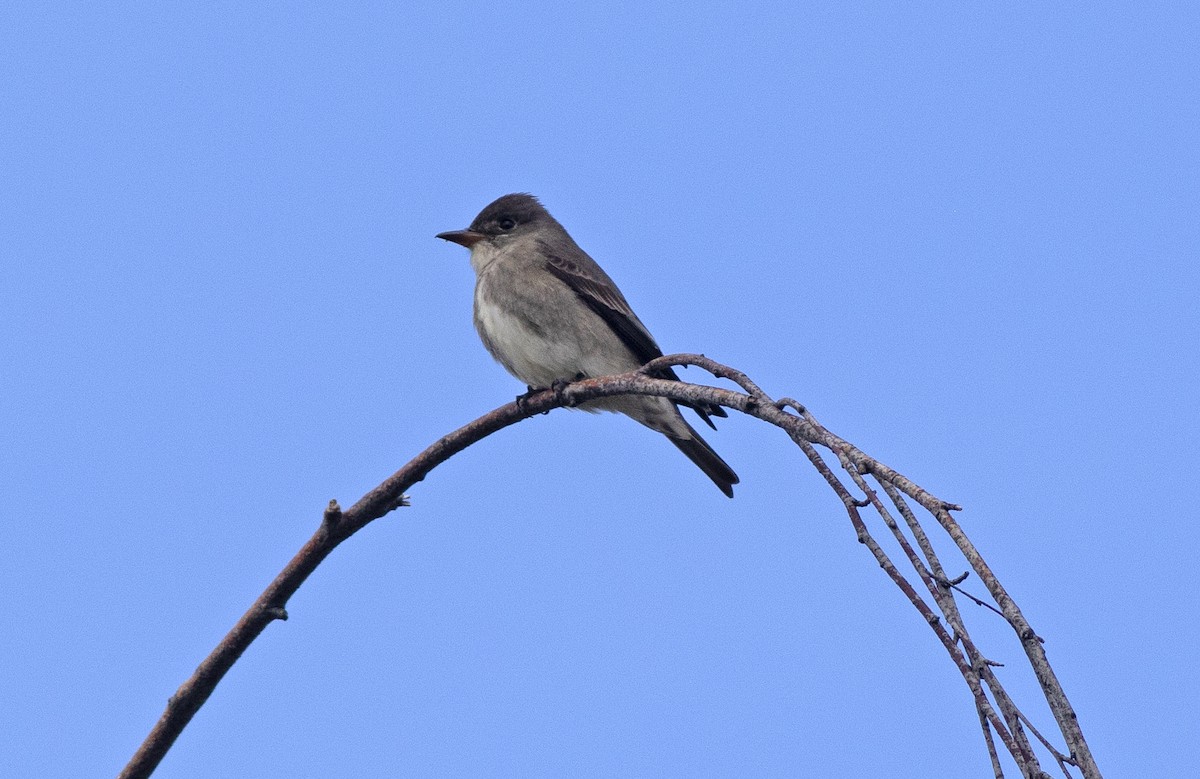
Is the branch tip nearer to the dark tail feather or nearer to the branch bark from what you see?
the branch bark

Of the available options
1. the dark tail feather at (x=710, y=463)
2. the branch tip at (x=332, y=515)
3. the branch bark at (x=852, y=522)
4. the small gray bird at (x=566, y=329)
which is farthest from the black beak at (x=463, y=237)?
the branch tip at (x=332, y=515)

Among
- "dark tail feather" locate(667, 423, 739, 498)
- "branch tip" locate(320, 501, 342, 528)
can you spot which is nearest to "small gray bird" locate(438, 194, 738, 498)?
"dark tail feather" locate(667, 423, 739, 498)

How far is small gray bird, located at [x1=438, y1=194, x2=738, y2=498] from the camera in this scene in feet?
25.8

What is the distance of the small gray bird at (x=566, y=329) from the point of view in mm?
7855

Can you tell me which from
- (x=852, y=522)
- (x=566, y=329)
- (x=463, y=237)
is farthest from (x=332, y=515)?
(x=463, y=237)

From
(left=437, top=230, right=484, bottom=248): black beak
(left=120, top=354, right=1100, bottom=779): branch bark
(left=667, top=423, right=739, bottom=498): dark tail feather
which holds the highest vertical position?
(left=437, top=230, right=484, bottom=248): black beak

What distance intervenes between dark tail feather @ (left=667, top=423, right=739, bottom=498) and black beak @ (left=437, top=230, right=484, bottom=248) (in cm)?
198

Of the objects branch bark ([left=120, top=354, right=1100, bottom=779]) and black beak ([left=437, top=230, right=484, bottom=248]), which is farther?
black beak ([left=437, top=230, right=484, bottom=248])

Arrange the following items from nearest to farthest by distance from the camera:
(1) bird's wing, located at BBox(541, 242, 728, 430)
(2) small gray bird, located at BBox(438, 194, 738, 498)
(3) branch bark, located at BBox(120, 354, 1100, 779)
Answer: (3) branch bark, located at BBox(120, 354, 1100, 779), (2) small gray bird, located at BBox(438, 194, 738, 498), (1) bird's wing, located at BBox(541, 242, 728, 430)

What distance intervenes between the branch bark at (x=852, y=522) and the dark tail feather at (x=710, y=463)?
1.99 metres

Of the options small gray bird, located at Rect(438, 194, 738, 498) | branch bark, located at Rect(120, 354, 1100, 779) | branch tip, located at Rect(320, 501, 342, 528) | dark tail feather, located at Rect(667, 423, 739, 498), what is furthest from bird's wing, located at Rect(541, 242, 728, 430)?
branch tip, located at Rect(320, 501, 342, 528)

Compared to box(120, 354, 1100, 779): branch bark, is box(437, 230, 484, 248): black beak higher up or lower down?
higher up

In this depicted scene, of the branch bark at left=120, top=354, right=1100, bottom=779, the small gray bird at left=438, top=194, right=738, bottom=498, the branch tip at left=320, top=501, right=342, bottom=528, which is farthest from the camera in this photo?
the small gray bird at left=438, top=194, right=738, bottom=498

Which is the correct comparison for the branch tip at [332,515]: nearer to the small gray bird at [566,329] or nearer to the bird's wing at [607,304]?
the small gray bird at [566,329]
